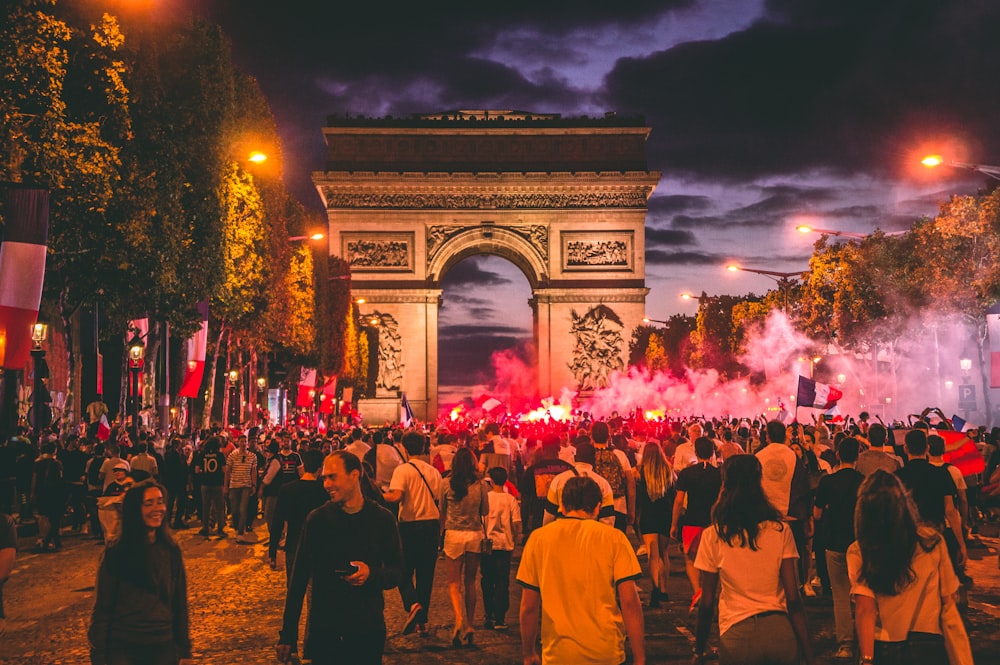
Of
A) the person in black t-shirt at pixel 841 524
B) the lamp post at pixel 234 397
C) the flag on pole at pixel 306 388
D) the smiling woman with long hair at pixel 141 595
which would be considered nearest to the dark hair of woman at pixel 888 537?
the smiling woman with long hair at pixel 141 595

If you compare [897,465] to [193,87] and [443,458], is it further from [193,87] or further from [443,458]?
[193,87]

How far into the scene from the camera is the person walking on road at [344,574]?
5.66m

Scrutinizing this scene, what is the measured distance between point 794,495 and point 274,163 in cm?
3186

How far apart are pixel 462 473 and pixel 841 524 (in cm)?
333

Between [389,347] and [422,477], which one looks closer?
[422,477]

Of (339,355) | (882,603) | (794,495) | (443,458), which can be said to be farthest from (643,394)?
(882,603)

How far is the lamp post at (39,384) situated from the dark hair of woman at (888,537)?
18.1 m

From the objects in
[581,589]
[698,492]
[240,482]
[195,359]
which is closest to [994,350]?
[195,359]

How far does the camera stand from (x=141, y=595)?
5723 mm

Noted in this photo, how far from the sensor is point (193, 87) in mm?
30141

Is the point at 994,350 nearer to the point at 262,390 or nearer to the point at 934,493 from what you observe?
the point at 934,493

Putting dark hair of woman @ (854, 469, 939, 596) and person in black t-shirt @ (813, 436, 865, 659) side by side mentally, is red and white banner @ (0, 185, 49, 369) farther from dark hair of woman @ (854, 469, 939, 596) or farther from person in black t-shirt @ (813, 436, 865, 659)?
dark hair of woman @ (854, 469, 939, 596)

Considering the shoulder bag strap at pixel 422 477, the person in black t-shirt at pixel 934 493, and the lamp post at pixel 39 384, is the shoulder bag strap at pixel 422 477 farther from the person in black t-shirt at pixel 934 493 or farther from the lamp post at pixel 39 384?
the lamp post at pixel 39 384

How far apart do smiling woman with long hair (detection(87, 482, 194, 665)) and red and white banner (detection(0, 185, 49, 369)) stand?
48.1ft
